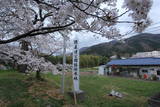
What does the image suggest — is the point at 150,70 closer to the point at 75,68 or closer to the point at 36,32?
the point at 75,68

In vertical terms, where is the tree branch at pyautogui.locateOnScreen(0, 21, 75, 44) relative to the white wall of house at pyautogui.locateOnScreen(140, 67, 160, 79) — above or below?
above

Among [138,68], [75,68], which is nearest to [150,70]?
[138,68]

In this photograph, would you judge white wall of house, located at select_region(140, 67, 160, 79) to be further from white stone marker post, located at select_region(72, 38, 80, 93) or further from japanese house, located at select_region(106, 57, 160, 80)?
white stone marker post, located at select_region(72, 38, 80, 93)

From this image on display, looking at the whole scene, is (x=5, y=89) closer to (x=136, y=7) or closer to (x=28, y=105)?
(x=28, y=105)

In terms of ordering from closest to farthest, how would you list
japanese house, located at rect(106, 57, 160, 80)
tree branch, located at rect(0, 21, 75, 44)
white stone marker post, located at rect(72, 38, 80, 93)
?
tree branch, located at rect(0, 21, 75, 44), white stone marker post, located at rect(72, 38, 80, 93), japanese house, located at rect(106, 57, 160, 80)

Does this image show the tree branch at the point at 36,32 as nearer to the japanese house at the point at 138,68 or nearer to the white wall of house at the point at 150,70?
the japanese house at the point at 138,68

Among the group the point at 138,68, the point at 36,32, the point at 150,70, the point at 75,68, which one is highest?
the point at 36,32

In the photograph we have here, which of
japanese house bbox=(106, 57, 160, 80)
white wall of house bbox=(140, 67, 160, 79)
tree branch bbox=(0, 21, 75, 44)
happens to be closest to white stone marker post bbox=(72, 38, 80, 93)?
tree branch bbox=(0, 21, 75, 44)

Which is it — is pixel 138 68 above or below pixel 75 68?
below

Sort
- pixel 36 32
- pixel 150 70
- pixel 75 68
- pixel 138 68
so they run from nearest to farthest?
pixel 36 32, pixel 75 68, pixel 150 70, pixel 138 68

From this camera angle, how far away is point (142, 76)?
51.5ft

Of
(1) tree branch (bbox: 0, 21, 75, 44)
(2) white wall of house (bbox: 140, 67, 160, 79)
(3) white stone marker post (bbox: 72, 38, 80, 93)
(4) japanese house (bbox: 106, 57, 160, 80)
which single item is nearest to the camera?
(1) tree branch (bbox: 0, 21, 75, 44)

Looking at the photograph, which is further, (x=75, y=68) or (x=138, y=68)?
(x=138, y=68)

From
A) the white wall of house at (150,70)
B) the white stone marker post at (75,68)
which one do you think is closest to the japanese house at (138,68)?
the white wall of house at (150,70)
